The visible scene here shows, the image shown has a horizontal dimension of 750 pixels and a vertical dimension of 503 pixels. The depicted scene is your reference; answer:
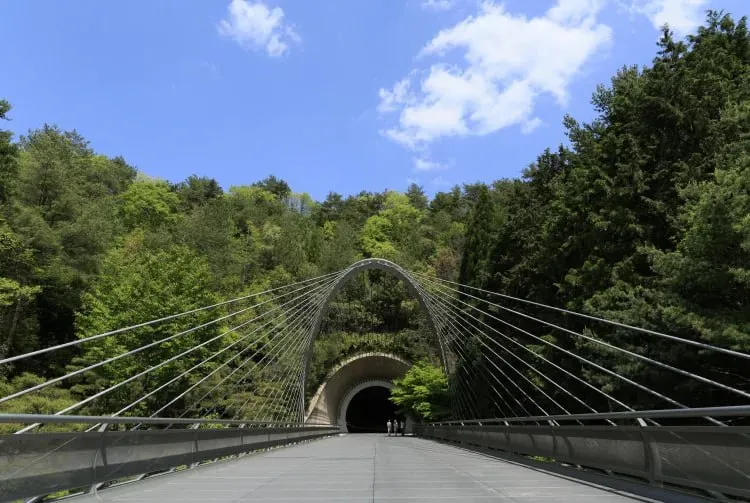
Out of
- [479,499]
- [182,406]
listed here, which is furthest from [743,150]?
[182,406]

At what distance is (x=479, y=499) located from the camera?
20.6 feet

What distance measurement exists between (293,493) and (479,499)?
7.00ft

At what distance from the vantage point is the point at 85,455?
262 inches

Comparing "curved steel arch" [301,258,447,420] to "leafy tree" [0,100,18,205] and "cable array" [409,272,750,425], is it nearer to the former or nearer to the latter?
"cable array" [409,272,750,425]

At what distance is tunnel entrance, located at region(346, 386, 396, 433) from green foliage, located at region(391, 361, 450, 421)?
89.0 feet

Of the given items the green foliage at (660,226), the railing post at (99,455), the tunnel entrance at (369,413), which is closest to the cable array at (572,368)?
the green foliage at (660,226)

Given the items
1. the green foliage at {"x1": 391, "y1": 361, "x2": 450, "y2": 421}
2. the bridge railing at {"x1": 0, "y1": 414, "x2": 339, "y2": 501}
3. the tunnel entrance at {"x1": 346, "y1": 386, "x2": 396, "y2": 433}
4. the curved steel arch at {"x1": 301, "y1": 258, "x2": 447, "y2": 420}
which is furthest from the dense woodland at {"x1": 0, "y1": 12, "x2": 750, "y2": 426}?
the tunnel entrance at {"x1": 346, "y1": 386, "x2": 396, "y2": 433}

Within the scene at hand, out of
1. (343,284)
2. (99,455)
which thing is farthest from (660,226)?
(99,455)

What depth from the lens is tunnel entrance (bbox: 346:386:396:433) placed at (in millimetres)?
74312

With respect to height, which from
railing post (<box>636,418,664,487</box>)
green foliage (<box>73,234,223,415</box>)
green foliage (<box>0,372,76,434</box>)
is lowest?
railing post (<box>636,418,664,487</box>)

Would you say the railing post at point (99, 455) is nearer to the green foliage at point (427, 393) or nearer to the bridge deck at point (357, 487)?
the bridge deck at point (357, 487)

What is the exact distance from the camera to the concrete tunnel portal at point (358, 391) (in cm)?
5453

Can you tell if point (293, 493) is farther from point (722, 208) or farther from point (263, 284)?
point (263, 284)

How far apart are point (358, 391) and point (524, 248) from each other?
3618 cm
